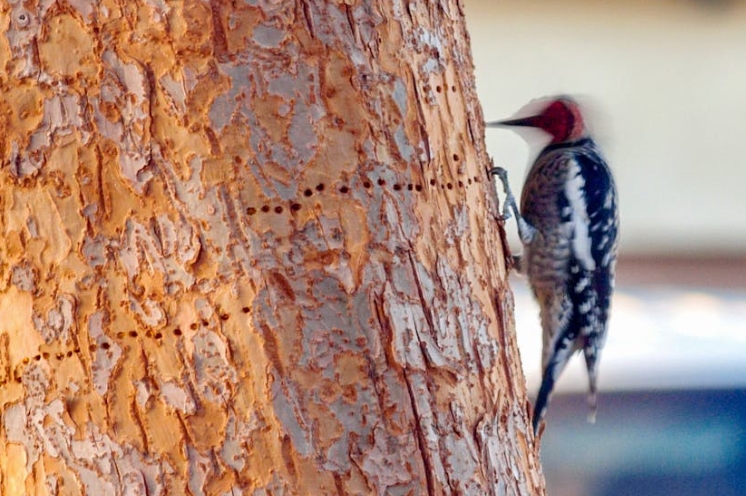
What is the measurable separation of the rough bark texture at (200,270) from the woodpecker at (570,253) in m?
1.22

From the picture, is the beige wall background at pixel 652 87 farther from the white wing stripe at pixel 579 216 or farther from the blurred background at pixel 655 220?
the white wing stripe at pixel 579 216

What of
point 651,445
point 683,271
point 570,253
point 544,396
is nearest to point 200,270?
point 544,396

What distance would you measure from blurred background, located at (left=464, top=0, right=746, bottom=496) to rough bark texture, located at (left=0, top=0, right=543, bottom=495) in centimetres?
280

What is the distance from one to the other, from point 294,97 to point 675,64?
3.74 metres

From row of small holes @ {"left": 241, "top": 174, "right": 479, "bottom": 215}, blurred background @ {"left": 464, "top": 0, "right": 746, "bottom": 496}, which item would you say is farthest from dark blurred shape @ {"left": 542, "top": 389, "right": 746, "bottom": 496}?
row of small holes @ {"left": 241, "top": 174, "right": 479, "bottom": 215}

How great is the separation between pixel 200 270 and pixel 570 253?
1.39 metres

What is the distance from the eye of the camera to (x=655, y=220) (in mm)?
4438

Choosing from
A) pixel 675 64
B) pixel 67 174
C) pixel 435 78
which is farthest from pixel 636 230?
pixel 67 174

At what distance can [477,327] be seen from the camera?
1.20 m

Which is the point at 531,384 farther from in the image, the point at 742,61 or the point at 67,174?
the point at 67,174

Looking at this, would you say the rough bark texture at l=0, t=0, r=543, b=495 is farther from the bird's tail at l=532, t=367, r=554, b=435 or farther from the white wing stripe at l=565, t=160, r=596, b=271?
the white wing stripe at l=565, t=160, r=596, b=271

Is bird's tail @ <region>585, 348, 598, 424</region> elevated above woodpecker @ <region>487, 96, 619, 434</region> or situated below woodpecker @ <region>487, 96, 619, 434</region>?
below

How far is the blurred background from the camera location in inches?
161

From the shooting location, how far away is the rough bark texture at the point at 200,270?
1.08 meters
